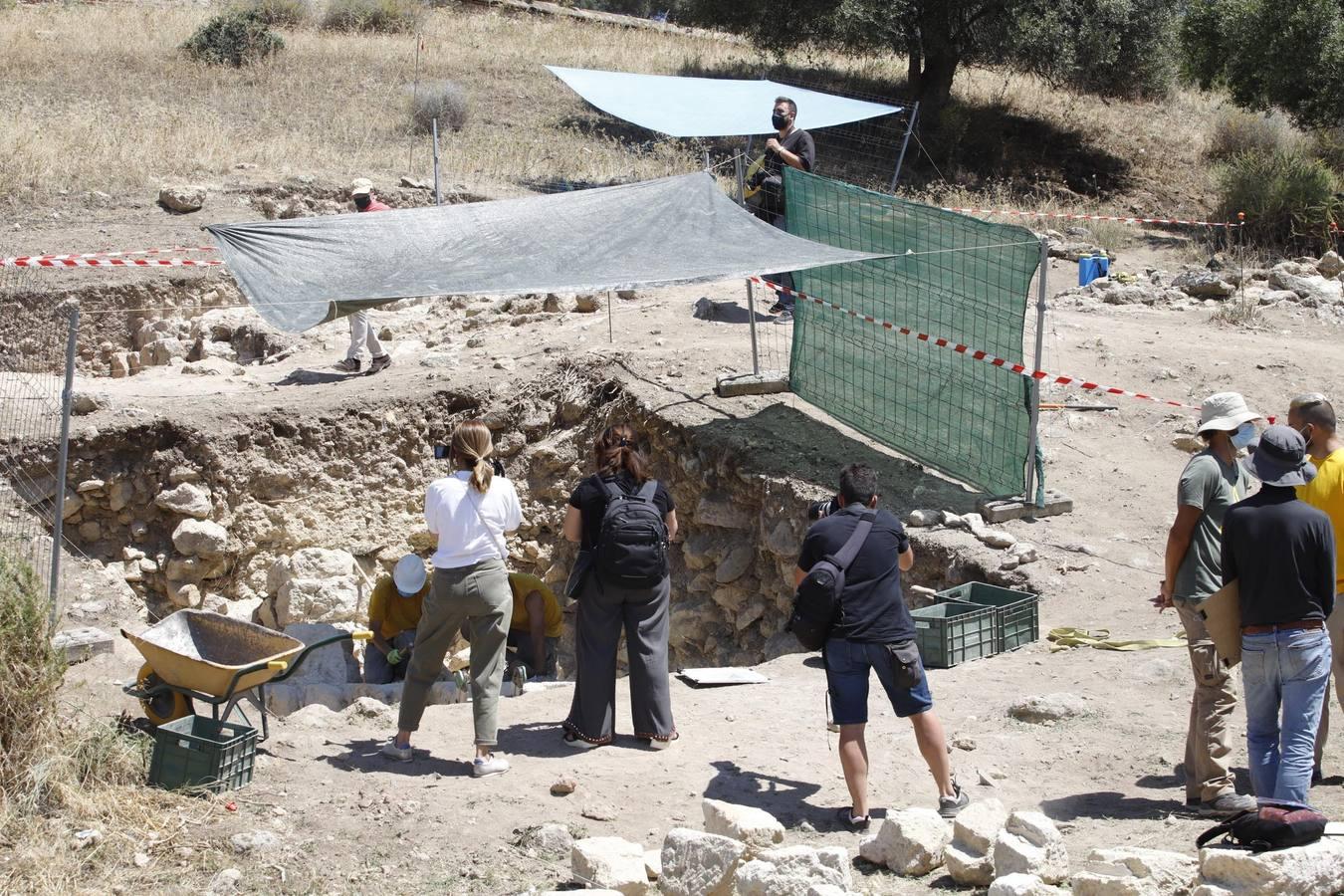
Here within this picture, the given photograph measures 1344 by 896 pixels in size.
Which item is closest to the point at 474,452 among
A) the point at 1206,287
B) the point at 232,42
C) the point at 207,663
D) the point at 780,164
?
the point at 207,663

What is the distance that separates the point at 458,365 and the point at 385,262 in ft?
9.71

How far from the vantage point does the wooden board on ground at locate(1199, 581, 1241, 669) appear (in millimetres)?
5098

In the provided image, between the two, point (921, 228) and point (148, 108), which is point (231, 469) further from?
point (148, 108)

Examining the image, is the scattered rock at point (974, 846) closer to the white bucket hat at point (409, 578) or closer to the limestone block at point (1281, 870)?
the limestone block at point (1281, 870)

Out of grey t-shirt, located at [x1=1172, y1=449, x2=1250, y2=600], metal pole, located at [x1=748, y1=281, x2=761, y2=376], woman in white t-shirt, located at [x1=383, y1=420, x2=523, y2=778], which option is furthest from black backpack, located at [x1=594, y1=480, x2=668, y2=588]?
metal pole, located at [x1=748, y1=281, x2=761, y2=376]

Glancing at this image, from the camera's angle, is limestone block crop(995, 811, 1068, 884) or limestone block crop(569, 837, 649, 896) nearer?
limestone block crop(995, 811, 1068, 884)

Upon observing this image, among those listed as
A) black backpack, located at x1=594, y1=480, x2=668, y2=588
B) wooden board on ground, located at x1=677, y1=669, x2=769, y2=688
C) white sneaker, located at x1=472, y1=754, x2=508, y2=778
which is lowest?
wooden board on ground, located at x1=677, y1=669, x2=769, y2=688

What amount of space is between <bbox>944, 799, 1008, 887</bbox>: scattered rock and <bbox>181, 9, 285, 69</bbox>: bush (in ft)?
78.5

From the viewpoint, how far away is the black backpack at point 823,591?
545 cm

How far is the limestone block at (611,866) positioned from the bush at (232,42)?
923 inches

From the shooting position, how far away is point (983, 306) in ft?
31.4

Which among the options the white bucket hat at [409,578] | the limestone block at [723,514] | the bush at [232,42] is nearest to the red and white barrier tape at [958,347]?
the limestone block at [723,514]

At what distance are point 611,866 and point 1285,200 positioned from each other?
16.3 m

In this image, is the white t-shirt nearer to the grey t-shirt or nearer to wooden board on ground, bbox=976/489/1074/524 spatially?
the grey t-shirt
